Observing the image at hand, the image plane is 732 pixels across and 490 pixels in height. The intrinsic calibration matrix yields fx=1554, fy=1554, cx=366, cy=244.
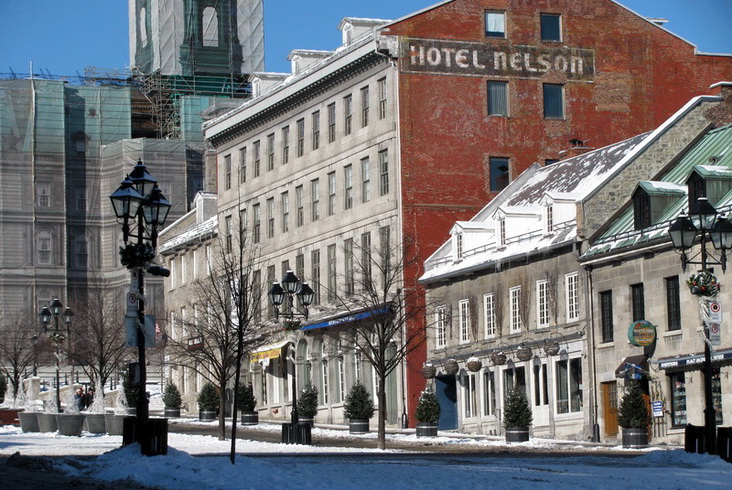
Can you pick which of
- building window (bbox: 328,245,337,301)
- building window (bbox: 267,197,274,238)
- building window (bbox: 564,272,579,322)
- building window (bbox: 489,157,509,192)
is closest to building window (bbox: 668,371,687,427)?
building window (bbox: 564,272,579,322)

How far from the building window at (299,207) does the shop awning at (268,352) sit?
234 inches

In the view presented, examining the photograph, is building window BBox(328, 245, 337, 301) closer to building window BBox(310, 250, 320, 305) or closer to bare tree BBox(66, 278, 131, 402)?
building window BBox(310, 250, 320, 305)

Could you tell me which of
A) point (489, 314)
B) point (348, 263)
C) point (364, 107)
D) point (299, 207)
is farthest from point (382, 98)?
point (489, 314)

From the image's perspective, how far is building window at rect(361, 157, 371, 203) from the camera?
69062 mm

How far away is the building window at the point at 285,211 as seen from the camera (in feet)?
257

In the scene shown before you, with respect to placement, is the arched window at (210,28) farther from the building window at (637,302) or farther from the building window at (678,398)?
the building window at (678,398)

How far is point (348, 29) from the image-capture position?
7369cm

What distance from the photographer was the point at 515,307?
56156 mm

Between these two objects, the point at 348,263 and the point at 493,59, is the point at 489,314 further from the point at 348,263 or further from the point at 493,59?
the point at 348,263

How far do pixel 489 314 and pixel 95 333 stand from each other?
26402 mm

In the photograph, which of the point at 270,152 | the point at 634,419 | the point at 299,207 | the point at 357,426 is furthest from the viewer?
the point at 270,152

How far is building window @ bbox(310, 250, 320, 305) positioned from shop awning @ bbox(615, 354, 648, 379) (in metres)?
26.8

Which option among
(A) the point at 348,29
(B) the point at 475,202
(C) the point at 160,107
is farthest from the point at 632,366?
(C) the point at 160,107

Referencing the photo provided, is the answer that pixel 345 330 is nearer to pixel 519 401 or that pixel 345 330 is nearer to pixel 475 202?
pixel 475 202
